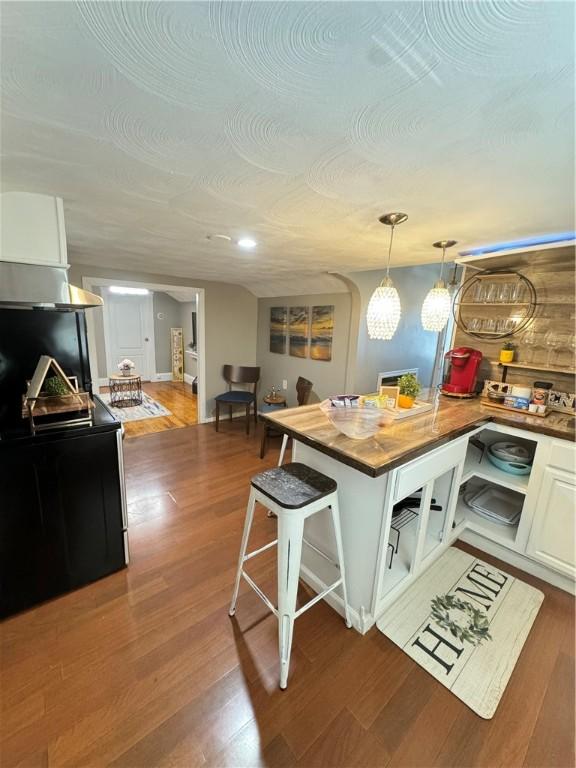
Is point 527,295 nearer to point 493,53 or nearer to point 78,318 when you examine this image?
point 493,53

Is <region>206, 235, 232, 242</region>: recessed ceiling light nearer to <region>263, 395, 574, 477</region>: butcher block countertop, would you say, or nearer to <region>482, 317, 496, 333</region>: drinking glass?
<region>263, 395, 574, 477</region>: butcher block countertop

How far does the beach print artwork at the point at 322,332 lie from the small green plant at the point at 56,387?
2.96 metres

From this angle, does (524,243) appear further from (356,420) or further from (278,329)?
(278,329)

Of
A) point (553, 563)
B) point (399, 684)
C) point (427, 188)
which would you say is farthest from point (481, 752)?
point (427, 188)

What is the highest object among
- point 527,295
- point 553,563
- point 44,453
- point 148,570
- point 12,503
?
point 527,295

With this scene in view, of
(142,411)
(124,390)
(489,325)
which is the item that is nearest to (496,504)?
(489,325)

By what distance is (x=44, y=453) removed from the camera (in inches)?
61.0

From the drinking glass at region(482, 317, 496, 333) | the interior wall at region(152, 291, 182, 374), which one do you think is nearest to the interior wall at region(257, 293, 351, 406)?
the drinking glass at region(482, 317, 496, 333)

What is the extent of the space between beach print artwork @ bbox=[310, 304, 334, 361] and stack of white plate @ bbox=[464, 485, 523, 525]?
2262 mm

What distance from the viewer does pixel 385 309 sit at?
5.64ft

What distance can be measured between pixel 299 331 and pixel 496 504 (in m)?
3.02

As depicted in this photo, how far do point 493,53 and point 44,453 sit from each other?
2.18 m

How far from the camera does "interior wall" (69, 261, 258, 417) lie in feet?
14.6

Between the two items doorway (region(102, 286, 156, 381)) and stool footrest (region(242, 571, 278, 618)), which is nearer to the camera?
stool footrest (region(242, 571, 278, 618))
